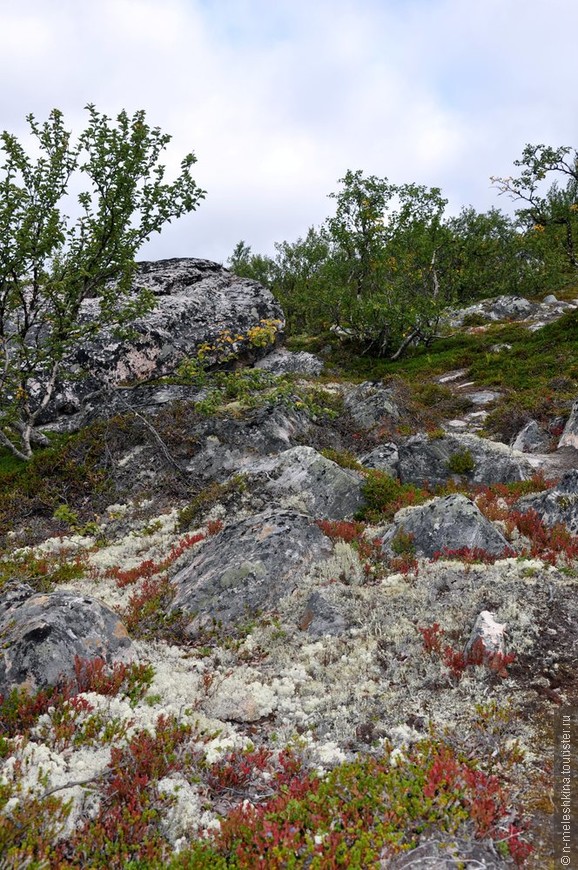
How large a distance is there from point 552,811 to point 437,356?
3490 centimetres

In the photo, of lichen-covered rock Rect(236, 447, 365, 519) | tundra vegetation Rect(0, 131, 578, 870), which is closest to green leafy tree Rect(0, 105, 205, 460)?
tundra vegetation Rect(0, 131, 578, 870)

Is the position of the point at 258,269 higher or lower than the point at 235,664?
higher

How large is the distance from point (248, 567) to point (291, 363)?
28176 mm

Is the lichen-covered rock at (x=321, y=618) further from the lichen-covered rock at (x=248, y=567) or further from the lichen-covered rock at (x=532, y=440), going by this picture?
the lichen-covered rock at (x=532, y=440)

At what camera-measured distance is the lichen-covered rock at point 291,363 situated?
36.4 meters

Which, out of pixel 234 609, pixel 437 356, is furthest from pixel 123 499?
pixel 437 356

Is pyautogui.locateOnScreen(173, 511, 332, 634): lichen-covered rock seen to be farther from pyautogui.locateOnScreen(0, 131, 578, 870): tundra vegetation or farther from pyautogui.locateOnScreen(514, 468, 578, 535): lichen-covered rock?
pyautogui.locateOnScreen(514, 468, 578, 535): lichen-covered rock

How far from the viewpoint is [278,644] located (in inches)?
339

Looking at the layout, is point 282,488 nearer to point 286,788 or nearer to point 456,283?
point 286,788

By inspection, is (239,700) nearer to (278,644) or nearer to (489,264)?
(278,644)

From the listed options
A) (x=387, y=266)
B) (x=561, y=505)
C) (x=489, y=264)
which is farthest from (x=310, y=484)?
(x=489, y=264)

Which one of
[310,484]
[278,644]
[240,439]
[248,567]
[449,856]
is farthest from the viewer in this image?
[240,439]

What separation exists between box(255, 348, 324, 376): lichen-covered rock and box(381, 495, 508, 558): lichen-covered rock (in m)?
24.4

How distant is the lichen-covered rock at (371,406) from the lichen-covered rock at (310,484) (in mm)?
7402
